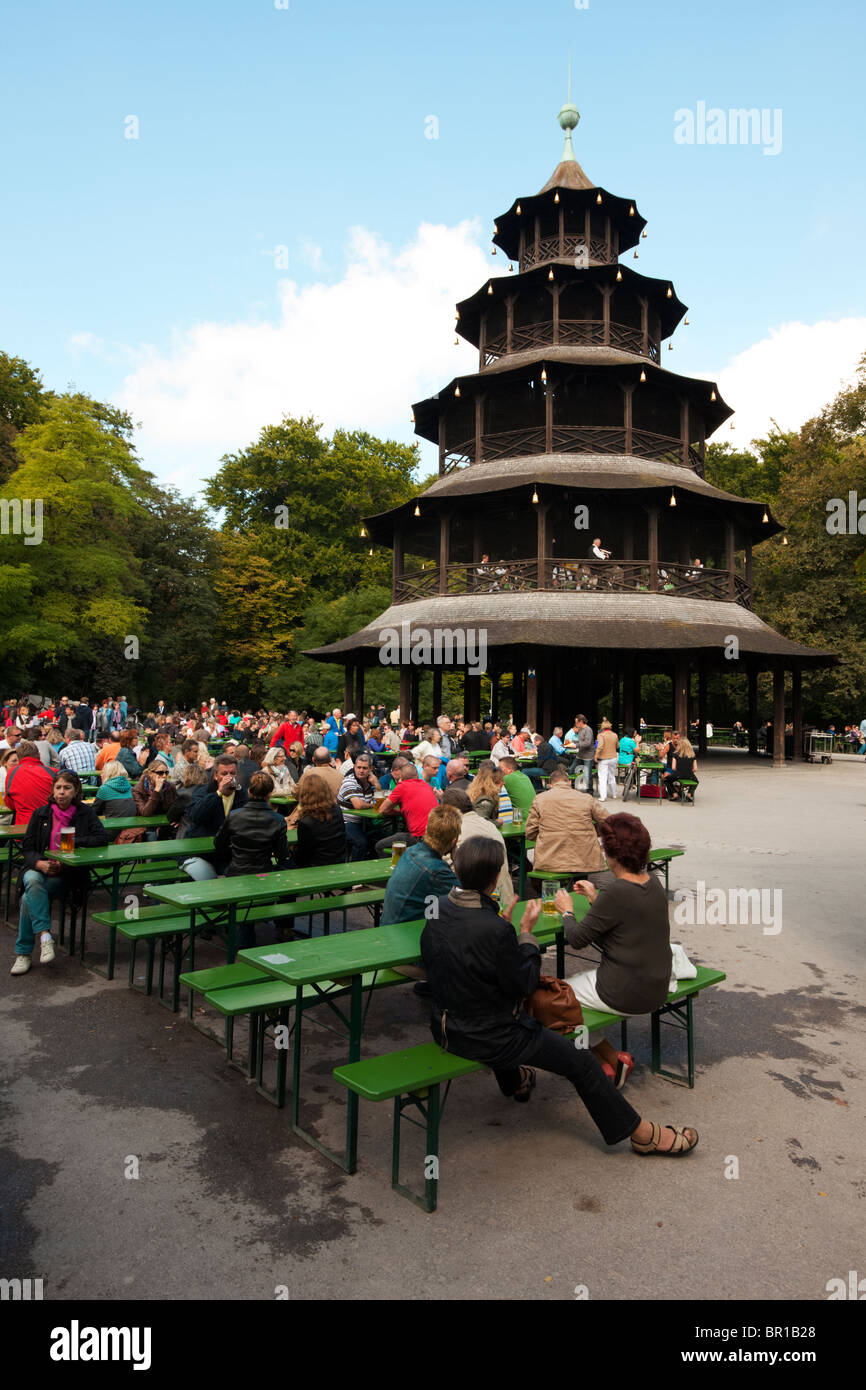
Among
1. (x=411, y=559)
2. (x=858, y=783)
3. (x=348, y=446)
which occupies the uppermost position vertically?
(x=348, y=446)

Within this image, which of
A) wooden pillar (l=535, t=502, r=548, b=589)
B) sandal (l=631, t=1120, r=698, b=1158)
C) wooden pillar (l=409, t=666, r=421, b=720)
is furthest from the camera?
wooden pillar (l=409, t=666, r=421, b=720)

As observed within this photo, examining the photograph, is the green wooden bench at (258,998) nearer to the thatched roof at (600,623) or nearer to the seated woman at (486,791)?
the seated woman at (486,791)

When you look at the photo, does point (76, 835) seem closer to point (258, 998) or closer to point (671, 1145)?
point (258, 998)

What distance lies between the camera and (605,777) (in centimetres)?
1866

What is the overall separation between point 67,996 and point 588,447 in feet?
89.3

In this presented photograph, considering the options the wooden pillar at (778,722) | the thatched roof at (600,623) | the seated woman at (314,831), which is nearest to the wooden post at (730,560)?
the thatched roof at (600,623)

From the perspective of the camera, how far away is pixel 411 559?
57000mm

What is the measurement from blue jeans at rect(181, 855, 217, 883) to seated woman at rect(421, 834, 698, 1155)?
12.9 feet

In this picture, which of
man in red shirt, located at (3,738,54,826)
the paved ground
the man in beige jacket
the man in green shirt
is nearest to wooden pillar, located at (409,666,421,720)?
the man in green shirt

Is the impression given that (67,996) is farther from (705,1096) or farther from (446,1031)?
→ (705,1096)

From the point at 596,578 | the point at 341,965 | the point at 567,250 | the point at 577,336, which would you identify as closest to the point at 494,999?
the point at 341,965

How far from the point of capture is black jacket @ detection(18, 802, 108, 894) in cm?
743

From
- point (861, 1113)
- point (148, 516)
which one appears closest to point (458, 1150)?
point (861, 1113)

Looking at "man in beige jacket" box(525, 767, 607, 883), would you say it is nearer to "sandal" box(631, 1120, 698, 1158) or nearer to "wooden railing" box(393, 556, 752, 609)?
"sandal" box(631, 1120, 698, 1158)
